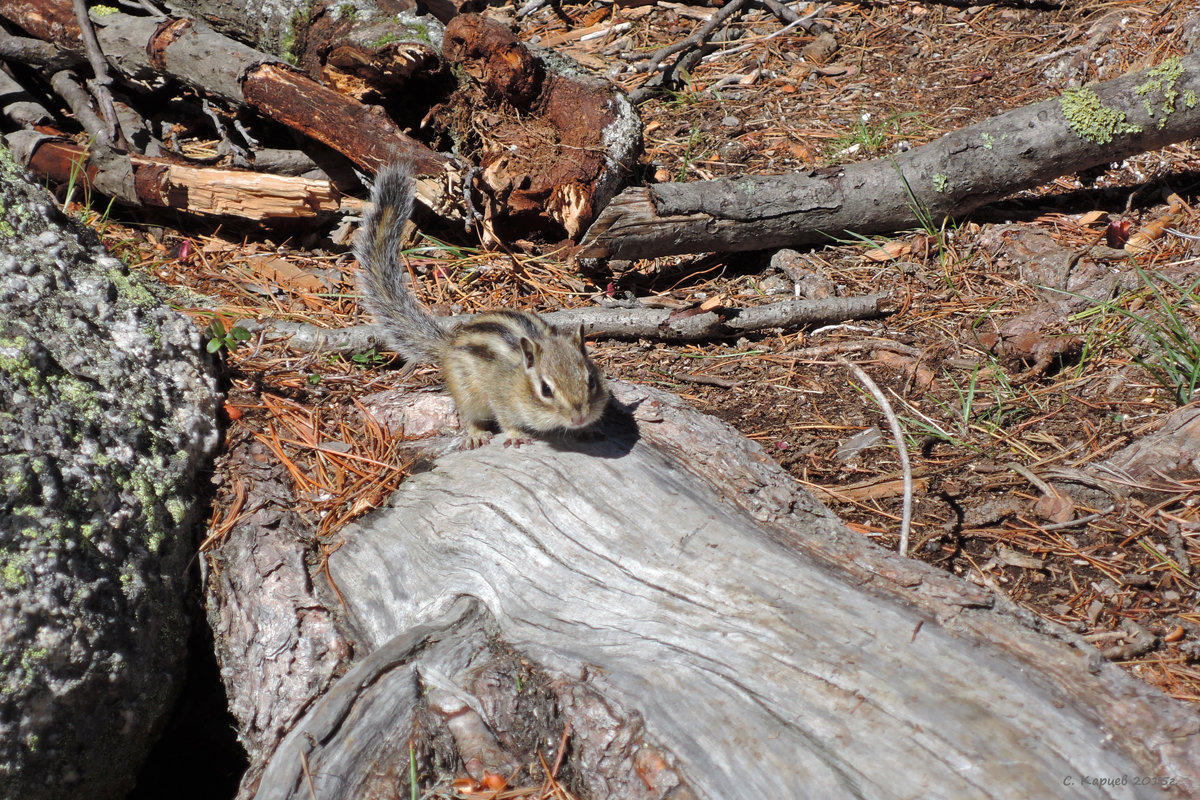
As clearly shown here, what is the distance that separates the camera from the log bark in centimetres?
476

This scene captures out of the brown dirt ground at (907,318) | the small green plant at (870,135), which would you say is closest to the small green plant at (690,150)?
the brown dirt ground at (907,318)

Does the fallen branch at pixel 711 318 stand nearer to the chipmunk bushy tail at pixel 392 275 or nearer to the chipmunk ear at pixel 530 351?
the chipmunk bushy tail at pixel 392 275

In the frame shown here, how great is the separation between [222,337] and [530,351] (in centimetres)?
121

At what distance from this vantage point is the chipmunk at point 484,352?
3.34 metres

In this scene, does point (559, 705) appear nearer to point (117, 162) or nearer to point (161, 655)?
point (161, 655)

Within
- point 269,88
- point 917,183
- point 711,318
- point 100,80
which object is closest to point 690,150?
point 917,183

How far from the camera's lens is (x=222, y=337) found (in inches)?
132

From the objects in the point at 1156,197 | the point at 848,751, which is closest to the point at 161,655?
the point at 848,751

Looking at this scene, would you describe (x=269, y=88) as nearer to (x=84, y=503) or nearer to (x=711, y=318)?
(x=711, y=318)

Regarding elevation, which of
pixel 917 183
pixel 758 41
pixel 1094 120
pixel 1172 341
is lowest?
pixel 1172 341

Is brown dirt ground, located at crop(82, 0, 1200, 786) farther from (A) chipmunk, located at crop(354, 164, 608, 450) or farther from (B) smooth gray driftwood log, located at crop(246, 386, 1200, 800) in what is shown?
(B) smooth gray driftwood log, located at crop(246, 386, 1200, 800)

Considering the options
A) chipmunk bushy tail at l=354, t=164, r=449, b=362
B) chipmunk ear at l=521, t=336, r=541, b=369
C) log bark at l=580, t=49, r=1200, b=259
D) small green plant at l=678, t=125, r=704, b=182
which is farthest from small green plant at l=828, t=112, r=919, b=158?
chipmunk ear at l=521, t=336, r=541, b=369

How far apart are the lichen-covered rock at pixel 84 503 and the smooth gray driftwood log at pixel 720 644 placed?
0.57 metres

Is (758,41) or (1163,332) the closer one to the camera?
(1163,332)
